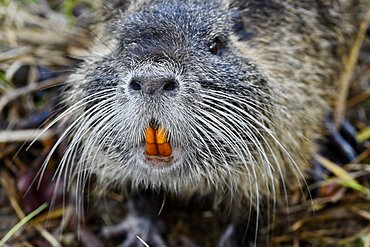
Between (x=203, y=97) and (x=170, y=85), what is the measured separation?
18cm

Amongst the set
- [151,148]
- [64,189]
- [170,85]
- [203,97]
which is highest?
[170,85]

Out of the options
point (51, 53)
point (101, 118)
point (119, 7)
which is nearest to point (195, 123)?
point (101, 118)

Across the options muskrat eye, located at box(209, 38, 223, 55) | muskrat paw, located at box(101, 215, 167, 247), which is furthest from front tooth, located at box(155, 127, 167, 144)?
muskrat paw, located at box(101, 215, 167, 247)

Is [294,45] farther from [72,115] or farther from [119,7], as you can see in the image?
[72,115]

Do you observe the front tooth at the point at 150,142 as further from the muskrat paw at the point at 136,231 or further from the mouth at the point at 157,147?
the muskrat paw at the point at 136,231

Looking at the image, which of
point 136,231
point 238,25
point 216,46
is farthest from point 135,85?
point 136,231

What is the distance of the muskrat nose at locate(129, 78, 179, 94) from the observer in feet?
7.82

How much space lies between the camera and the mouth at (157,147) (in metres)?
Result: 2.51

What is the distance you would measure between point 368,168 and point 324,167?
0.71 ft

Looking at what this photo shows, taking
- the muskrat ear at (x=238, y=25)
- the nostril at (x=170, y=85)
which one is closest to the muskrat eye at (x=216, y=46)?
the muskrat ear at (x=238, y=25)

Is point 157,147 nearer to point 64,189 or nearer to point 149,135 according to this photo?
point 149,135

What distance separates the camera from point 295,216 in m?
3.44

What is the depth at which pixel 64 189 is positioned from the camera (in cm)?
329

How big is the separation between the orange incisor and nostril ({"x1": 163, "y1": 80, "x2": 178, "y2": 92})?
6.0 inches
